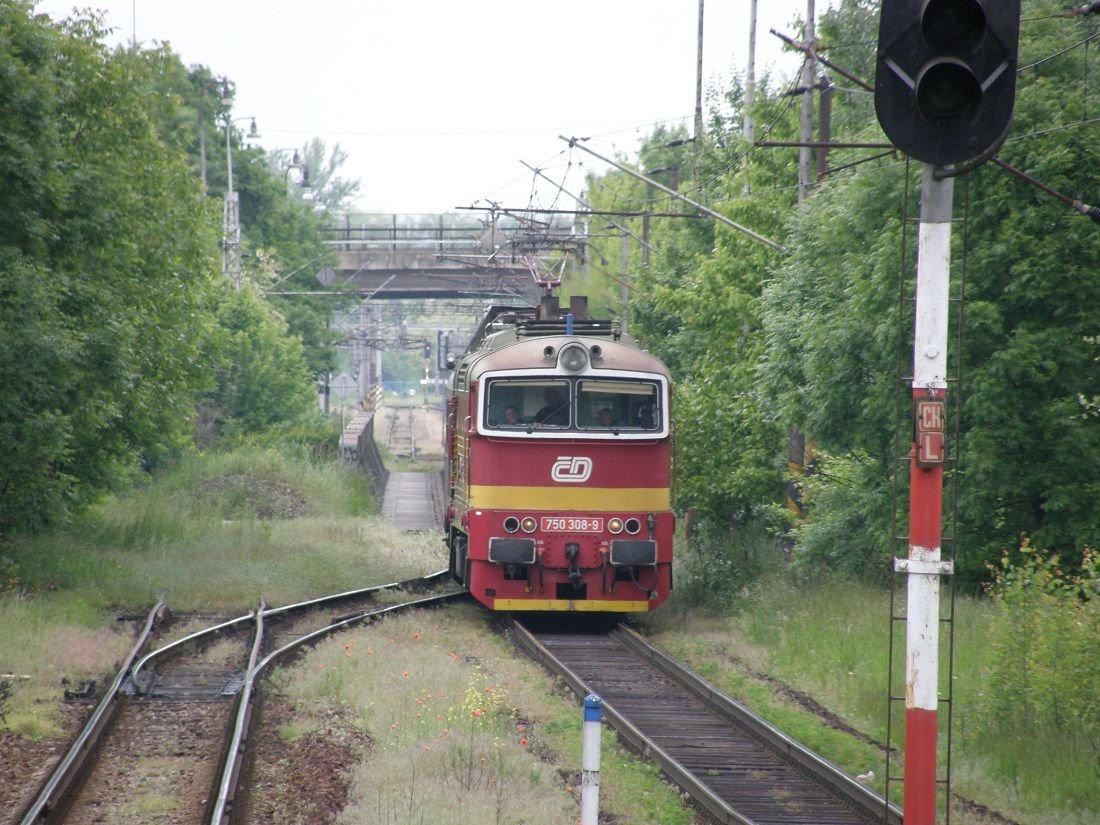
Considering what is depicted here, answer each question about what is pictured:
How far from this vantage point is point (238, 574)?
20.4 metres

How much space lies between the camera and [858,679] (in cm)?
1213

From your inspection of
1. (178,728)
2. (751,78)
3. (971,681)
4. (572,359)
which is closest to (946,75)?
(971,681)

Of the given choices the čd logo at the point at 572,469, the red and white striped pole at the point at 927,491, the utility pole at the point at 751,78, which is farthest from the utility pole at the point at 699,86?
the red and white striped pole at the point at 927,491

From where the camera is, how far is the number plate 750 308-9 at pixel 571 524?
1549 cm

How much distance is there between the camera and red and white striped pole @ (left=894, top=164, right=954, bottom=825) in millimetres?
6270

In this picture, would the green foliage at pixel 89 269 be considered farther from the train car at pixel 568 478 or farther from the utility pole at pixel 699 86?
the utility pole at pixel 699 86

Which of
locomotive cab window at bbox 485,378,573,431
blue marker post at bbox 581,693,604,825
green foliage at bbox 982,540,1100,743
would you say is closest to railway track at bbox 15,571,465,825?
blue marker post at bbox 581,693,604,825

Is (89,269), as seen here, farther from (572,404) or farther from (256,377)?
(256,377)

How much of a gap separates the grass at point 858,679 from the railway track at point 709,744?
13.7 inches

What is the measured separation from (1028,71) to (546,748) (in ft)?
30.9

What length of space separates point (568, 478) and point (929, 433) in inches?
371

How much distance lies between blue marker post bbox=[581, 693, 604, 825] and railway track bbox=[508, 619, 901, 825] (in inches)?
64.1

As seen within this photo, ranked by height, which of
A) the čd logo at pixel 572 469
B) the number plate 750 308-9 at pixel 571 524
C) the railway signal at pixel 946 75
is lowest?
Answer: the number plate 750 308-9 at pixel 571 524

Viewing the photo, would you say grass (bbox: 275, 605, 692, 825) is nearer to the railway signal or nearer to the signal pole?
the signal pole
